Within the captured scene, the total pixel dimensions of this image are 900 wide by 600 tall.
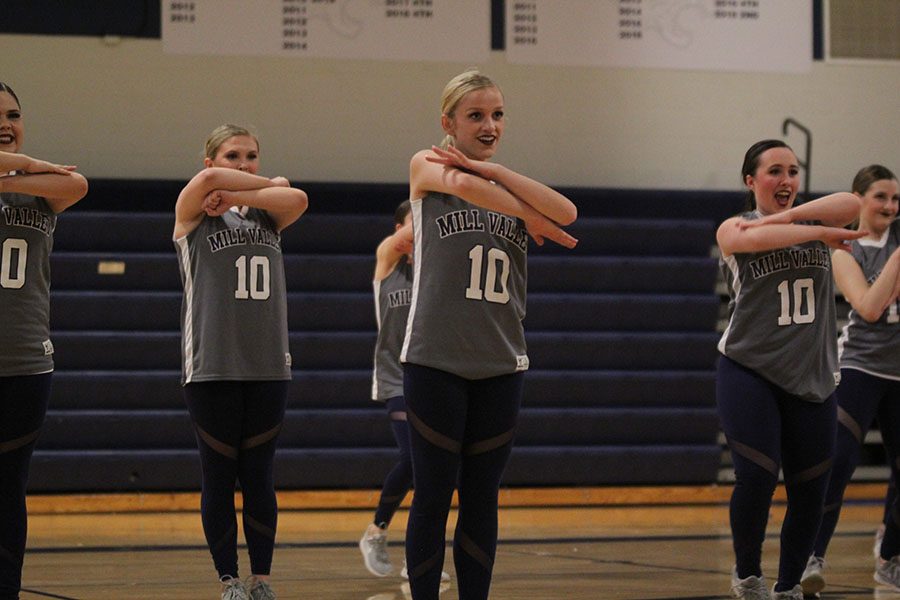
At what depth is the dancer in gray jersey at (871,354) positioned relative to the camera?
4480mm

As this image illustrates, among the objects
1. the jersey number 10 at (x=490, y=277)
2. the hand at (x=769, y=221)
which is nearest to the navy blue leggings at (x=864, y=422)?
the hand at (x=769, y=221)

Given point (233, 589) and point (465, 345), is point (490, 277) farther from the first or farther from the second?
point (233, 589)

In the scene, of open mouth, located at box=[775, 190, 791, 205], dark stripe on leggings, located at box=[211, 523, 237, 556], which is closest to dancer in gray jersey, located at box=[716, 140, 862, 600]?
open mouth, located at box=[775, 190, 791, 205]

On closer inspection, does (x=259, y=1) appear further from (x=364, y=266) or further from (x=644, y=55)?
(x=644, y=55)

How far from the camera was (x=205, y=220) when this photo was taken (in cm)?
391

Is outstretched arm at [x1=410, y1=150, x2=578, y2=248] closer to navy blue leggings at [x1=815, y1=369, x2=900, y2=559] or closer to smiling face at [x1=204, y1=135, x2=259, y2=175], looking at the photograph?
smiling face at [x1=204, y1=135, x2=259, y2=175]

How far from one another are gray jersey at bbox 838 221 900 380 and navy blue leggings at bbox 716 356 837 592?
102 centimetres

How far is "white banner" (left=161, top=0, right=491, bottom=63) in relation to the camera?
8234 millimetres

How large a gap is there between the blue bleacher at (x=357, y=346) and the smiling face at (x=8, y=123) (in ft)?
14.4

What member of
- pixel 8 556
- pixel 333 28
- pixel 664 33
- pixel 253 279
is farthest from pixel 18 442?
pixel 664 33

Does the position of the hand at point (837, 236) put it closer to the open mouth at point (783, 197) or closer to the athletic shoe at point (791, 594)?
the open mouth at point (783, 197)

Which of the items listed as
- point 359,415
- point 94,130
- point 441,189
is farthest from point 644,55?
point 441,189

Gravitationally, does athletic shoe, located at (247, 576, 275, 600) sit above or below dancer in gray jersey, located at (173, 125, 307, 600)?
below

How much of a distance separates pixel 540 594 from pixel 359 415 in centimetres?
362
